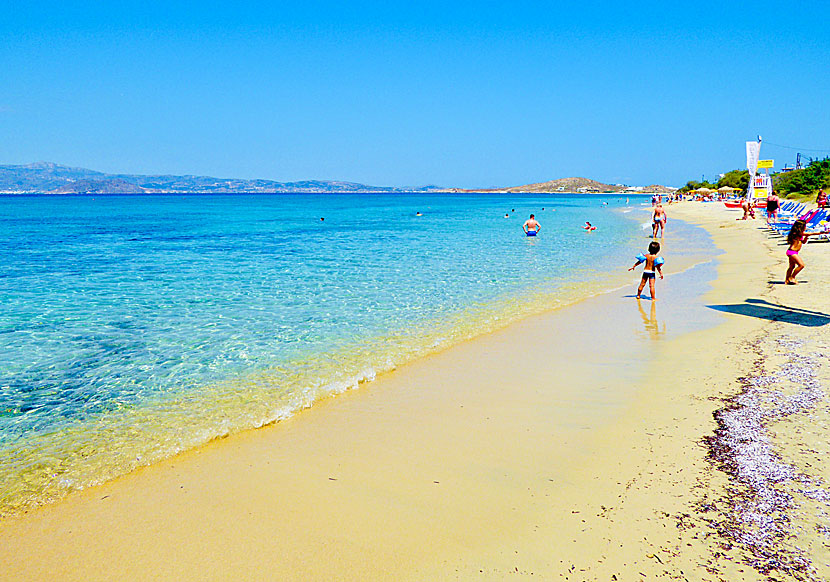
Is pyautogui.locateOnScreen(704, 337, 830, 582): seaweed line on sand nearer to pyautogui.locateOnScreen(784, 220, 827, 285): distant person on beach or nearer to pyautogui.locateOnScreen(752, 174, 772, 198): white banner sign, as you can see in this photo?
pyautogui.locateOnScreen(784, 220, 827, 285): distant person on beach

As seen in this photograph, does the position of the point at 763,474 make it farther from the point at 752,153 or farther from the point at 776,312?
the point at 752,153

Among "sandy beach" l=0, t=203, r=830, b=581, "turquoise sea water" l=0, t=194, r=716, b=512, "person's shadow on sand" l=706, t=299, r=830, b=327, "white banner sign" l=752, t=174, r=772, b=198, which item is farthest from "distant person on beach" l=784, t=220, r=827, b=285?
"white banner sign" l=752, t=174, r=772, b=198

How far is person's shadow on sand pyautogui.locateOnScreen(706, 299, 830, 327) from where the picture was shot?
27.5ft

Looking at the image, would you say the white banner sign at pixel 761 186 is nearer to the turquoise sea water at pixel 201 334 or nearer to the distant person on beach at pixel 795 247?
the turquoise sea water at pixel 201 334

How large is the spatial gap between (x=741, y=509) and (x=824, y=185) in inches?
2045

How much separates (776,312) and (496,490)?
806cm

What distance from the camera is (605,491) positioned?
3875 mm

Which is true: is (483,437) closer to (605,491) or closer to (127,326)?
(605,491)

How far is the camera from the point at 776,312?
365 inches

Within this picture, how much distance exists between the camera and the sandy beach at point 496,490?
10.4 feet

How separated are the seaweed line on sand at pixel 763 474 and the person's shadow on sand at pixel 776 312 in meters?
2.90

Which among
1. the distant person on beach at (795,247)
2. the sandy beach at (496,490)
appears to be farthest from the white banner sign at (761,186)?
the sandy beach at (496,490)

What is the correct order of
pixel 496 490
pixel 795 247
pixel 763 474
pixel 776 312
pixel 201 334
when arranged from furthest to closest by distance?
1. pixel 795 247
2. pixel 776 312
3. pixel 201 334
4. pixel 496 490
5. pixel 763 474

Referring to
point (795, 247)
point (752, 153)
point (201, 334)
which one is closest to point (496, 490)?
point (201, 334)
